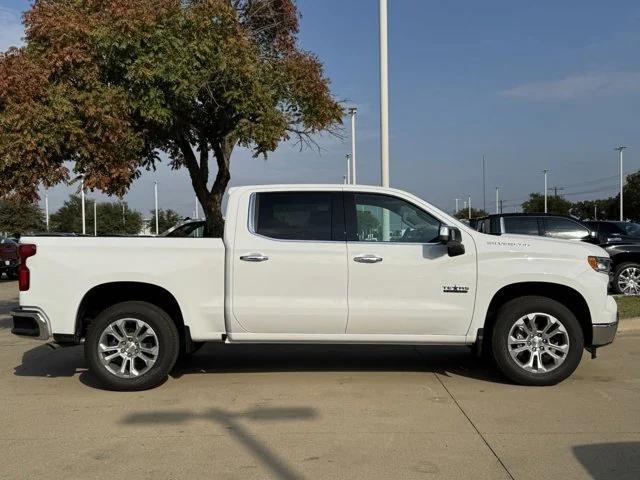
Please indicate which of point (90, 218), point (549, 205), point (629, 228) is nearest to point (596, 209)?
point (549, 205)

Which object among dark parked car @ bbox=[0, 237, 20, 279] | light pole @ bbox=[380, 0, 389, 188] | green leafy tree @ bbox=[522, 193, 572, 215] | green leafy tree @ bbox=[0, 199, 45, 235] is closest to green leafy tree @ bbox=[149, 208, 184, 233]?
green leafy tree @ bbox=[0, 199, 45, 235]

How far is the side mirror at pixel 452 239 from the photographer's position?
5855 millimetres

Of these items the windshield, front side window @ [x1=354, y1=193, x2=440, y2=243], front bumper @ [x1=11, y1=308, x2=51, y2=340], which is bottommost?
front bumper @ [x1=11, y1=308, x2=51, y2=340]

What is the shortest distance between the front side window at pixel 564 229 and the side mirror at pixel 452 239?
735 centimetres

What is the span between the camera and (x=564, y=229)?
1266 centimetres

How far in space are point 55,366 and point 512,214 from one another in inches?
360

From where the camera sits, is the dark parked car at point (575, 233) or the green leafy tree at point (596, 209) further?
the green leafy tree at point (596, 209)

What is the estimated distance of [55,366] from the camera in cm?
745

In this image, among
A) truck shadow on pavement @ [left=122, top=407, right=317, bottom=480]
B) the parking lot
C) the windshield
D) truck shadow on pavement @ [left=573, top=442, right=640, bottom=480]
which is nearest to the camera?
truck shadow on pavement @ [left=573, top=442, right=640, bottom=480]

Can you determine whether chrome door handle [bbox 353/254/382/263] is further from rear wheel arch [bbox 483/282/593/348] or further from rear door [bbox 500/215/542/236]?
rear door [bbox 500/215/542/236]

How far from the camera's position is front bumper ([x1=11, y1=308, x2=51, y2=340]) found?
606 centimetres

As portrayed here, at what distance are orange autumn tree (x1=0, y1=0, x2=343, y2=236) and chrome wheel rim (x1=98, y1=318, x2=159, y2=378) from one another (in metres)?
Result: 3.12

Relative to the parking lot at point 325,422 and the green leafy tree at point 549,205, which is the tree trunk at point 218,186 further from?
the green leafy tree at point 549,205

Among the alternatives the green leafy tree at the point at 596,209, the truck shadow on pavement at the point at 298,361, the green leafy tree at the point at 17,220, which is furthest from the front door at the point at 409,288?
the green leafy tree at the point at 596,209
